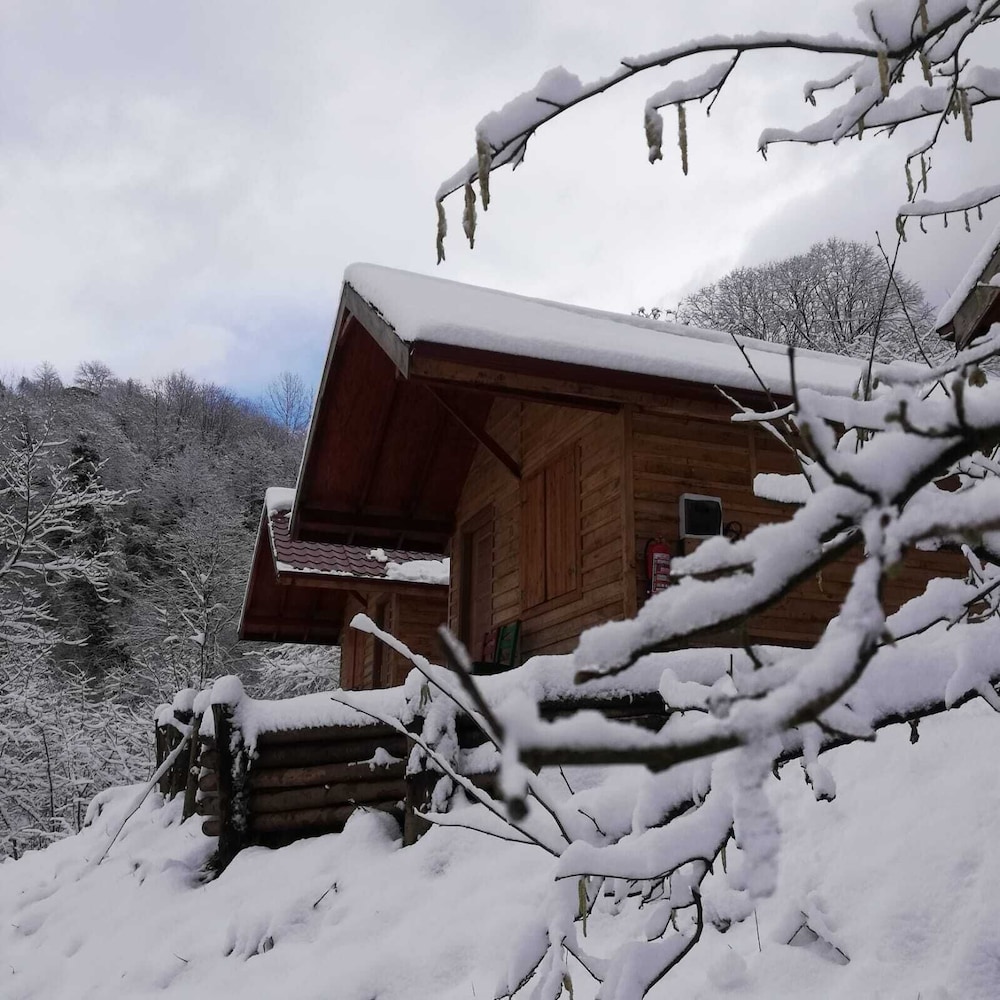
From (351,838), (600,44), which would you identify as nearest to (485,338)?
(351,838)

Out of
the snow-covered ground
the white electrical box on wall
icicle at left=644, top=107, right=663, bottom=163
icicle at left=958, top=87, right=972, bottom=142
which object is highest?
the white electrical box on wall

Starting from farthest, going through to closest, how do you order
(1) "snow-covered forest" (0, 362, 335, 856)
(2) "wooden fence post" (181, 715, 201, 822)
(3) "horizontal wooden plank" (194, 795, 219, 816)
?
(1) "snow-covered forest" (0, 362, 335, 856)
(2) "wooden fence post" (181, 715, 201, 822)
(3) "horizontal wooden plank" (194, 795, 219, 816)

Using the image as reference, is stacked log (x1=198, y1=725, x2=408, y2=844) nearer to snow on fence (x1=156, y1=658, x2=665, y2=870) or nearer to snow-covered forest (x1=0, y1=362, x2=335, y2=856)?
snow on fence (x1=156, y1=658, x2=665, y2=870)

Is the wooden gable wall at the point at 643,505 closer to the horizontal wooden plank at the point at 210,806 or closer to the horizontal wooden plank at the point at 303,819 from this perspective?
the horizontal wooden plank at the point at 303,819

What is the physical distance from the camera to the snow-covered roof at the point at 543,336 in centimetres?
705

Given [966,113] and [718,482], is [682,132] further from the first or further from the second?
[718,482]

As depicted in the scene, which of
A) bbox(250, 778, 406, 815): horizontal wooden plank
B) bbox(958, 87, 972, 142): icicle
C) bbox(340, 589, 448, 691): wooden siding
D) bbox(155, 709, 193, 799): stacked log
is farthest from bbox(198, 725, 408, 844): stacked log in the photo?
bbox(340, 589, 448, 691): wooden siding

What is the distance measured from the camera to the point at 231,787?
19.0 feet

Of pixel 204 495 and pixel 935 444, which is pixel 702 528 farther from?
pixel 204 495

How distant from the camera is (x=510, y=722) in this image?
0.63 meters

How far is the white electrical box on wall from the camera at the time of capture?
771 centimetres

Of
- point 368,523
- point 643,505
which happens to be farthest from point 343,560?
point 643,505

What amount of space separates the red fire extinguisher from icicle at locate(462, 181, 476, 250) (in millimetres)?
5672

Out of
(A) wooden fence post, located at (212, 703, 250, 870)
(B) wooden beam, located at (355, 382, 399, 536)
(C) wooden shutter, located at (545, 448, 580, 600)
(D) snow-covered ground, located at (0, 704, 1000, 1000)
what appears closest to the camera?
(D) snow-covered ground, located at (0, 704, 1000, 1000)
